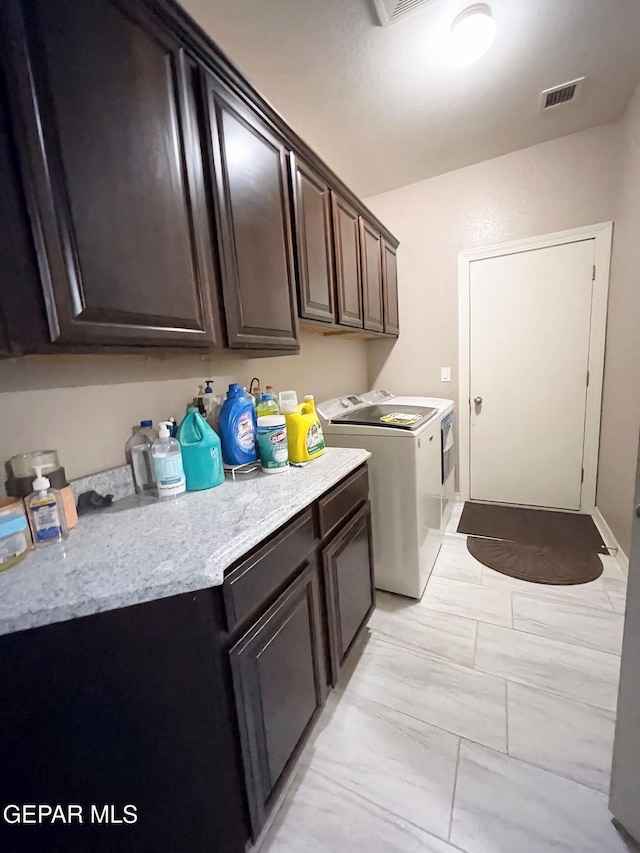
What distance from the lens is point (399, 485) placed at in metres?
1.80

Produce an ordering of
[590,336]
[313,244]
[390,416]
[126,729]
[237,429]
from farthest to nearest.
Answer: [590,336]
[390,416]
[313,244]
[237,429]
[126,729]

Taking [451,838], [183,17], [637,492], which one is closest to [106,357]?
[183,17]

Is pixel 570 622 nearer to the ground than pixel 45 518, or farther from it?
nearer to the ground

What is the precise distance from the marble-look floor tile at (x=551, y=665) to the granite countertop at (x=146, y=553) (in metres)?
1.16

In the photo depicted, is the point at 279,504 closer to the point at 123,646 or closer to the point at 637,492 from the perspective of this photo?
the point at 123,646

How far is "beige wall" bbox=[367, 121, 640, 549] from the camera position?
200 cm

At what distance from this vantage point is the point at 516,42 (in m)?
1.53

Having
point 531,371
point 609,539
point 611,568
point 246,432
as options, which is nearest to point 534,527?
point 609,539

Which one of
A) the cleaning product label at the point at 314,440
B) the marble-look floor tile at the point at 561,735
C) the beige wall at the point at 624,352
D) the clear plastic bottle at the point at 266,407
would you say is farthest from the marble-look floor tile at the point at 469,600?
the clear plastic bottle at the point at 266,407

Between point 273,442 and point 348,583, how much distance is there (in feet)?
2.09

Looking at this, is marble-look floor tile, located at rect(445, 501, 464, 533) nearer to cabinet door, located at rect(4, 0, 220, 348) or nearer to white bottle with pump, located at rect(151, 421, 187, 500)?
white bottle with pump, located at rect(151, 421, 187, 500)

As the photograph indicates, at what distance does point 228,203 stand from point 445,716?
77.9 inches

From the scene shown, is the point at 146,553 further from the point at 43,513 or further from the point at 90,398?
the point at 90,398

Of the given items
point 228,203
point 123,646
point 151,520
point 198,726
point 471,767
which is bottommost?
point 471,767
